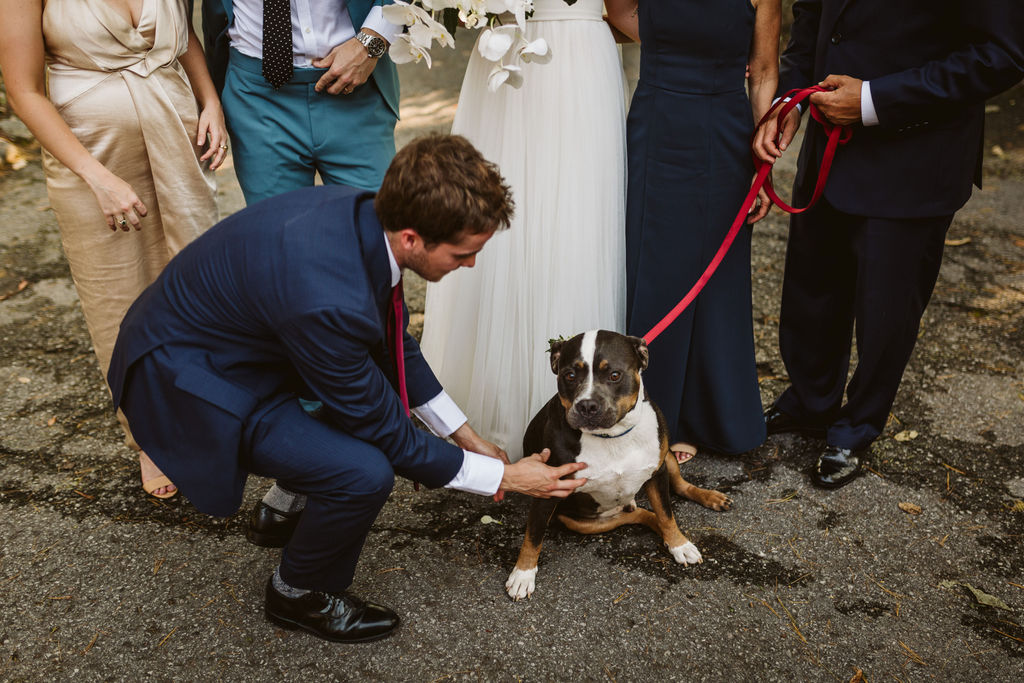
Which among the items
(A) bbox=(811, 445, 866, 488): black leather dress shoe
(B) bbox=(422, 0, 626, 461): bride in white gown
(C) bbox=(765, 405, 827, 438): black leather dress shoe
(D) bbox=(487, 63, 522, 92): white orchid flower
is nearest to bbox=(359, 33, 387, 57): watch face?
(B) bbox=(422, 0, 626, 461): bride in white gown

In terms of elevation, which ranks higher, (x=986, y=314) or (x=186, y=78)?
(x=186, y=78)

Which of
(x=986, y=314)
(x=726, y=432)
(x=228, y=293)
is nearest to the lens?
(x=228, y=293)

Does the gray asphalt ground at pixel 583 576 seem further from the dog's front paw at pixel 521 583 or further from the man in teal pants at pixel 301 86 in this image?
the man in teal pants at pixel 301 86

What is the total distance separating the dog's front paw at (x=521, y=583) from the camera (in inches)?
108

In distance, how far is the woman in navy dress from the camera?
9.41ft

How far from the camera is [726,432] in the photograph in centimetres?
338

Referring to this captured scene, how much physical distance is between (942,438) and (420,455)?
2.58 meters

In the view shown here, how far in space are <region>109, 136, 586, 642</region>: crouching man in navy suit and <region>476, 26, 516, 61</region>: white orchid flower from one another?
2.24ft

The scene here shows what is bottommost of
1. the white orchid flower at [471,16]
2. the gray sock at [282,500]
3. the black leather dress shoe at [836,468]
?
A: the black leather dress shoe at [836,468]

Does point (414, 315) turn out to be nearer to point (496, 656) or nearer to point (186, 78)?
point (186, 78)

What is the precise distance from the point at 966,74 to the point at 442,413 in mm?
2138

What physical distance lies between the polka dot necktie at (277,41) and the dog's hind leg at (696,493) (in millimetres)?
2173

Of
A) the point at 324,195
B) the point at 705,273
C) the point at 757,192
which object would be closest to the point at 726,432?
the point at 705,273

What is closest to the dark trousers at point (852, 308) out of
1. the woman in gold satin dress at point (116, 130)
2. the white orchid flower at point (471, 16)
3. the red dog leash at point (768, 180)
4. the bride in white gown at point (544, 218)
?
the red dog leash at point (768, 180)
